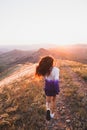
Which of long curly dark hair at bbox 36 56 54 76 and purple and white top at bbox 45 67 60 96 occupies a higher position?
long curly dark hair at bbox 36 56 54 76

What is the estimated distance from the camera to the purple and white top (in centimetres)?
1019

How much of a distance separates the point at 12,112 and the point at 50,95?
9.37 feet

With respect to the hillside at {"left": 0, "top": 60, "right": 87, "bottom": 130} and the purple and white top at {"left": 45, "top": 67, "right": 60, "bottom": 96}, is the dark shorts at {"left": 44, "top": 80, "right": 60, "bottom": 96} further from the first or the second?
the hillside at {"left": 0, "top": 60, "right": 87, "bottom": 130}

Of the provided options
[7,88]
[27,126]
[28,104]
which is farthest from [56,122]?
[7,88]

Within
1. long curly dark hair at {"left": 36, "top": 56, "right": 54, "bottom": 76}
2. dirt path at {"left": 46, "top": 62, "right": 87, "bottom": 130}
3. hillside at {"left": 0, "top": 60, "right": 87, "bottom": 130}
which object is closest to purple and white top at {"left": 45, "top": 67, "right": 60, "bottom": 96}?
long curly dark hair at {"left": 36, "top": 56, "right": 54, "bottom": 76}

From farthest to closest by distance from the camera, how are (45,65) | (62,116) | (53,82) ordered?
(62,116) → (53,82) → (45,65)

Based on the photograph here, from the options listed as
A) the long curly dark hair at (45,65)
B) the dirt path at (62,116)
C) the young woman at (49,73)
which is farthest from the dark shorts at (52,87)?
the dirt path at (62,116)

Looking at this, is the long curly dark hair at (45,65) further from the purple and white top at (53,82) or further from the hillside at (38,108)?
the hillside at (38,108)

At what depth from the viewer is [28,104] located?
12.8 m

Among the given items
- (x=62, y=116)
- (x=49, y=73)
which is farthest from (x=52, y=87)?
(x=62, y=116)

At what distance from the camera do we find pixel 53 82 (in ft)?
33.9

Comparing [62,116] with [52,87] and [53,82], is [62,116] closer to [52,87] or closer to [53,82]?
[52,87]

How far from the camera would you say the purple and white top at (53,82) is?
1019 cm

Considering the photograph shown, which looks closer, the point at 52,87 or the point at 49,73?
the point at 49,73
